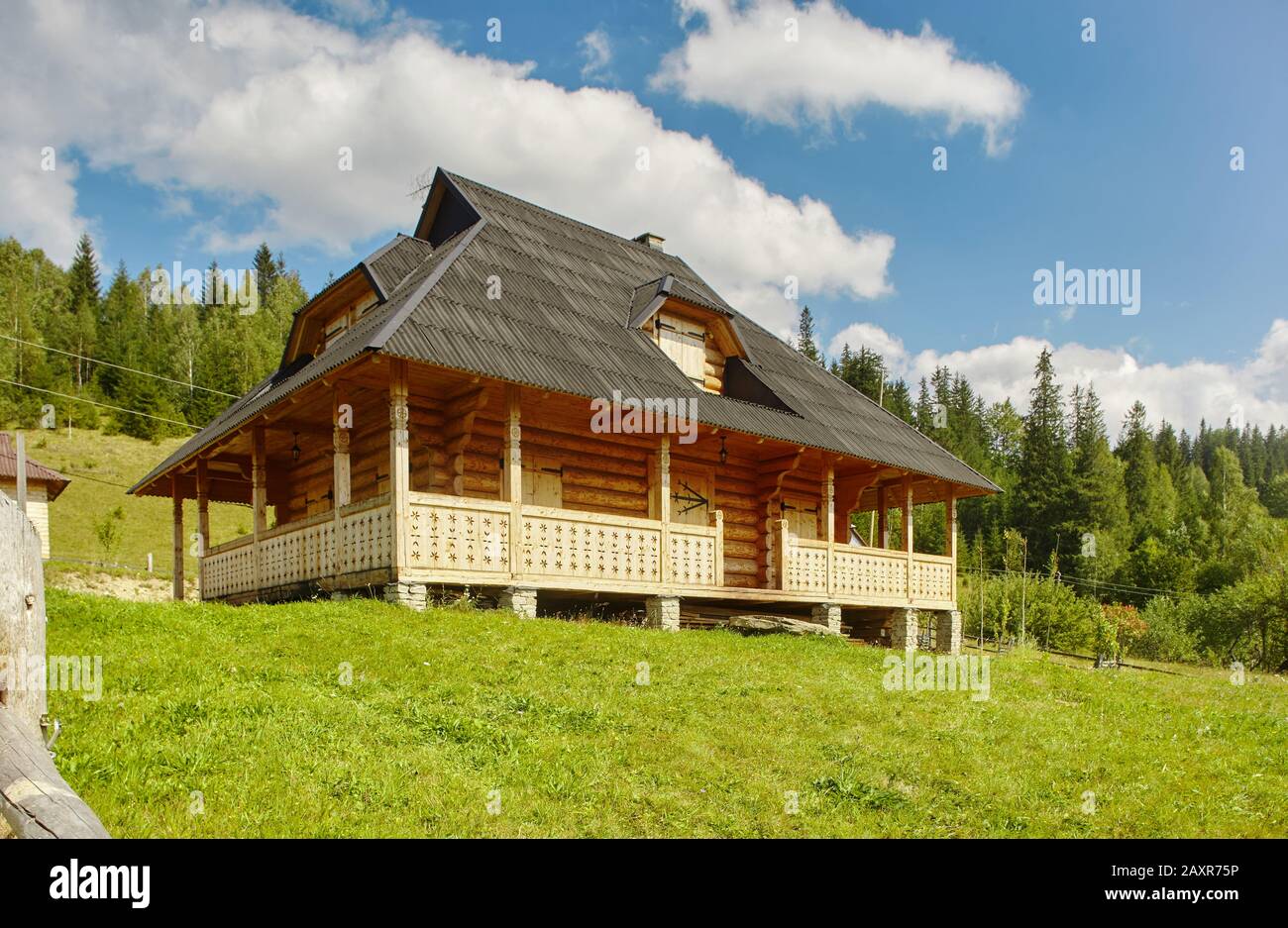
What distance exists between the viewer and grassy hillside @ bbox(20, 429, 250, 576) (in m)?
45.5

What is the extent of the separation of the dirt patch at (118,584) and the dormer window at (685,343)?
2295cm

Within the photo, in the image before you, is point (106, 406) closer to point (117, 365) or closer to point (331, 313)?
point (117, 365)

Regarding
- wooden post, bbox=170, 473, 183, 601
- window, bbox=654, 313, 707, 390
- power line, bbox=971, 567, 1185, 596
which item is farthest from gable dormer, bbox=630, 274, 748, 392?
power line, bbox=971, 567, 1185, 596

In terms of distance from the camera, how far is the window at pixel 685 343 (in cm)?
2048

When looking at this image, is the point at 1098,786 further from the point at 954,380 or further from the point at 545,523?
the point at 954,380

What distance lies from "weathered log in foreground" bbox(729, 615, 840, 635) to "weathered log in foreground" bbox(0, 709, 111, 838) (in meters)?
14.2

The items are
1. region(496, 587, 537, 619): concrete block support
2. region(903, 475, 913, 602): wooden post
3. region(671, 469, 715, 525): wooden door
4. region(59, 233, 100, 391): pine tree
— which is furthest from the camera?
region(59, 233, 100, 391): pine tree

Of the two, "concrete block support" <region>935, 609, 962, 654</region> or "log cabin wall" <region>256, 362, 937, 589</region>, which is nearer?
"log cabin wall" <region>256, 362, 937, 589</region>

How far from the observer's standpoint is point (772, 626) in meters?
18.0

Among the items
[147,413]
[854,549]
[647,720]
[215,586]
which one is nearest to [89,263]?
[147,413]

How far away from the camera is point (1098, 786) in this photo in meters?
8.98

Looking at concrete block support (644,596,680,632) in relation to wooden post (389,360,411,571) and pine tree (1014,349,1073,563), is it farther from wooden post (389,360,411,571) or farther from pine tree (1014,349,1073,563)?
pine tree (1014,349,1073,563)
